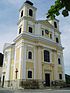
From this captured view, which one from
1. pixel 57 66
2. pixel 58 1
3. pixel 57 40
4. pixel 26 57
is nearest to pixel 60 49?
pixel 57 40

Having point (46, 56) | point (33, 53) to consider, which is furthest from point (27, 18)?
point (46, 56)

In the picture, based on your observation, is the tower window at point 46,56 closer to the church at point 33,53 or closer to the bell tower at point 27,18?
the church at point 33,53

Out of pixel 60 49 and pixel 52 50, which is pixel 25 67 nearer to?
pixel 52 50

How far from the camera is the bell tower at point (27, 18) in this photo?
26.4 meters

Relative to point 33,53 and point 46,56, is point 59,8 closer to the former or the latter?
point 33,53

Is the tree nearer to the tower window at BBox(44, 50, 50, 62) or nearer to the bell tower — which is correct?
the bell tower

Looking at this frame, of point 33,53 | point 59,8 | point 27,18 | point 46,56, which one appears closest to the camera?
point 59,8

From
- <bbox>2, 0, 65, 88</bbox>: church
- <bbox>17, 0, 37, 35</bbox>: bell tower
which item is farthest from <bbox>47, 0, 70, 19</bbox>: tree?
<bbox>17, 0, 37, 35</bbox>: bell tower

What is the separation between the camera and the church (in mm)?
24016

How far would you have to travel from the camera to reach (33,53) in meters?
Result: 25.4

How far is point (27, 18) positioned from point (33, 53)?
6.82 metres

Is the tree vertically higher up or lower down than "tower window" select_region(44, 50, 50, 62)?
lower down

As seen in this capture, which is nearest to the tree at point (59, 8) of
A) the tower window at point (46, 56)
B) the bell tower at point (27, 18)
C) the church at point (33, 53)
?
the church at point (33, 53)

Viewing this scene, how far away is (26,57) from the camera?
79.5ft
